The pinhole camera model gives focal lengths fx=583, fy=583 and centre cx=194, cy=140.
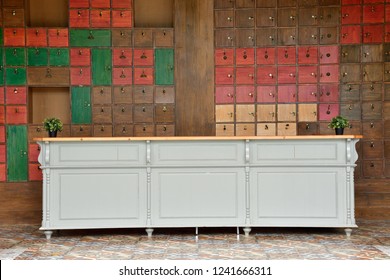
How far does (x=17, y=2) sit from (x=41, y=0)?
11.7 inches

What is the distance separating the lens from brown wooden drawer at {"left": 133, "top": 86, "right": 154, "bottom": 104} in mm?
6906

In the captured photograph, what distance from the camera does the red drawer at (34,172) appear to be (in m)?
6.86

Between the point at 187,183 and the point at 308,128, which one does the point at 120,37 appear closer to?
the point at 187,183

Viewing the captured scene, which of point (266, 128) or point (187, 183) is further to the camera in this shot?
point (266, 128)

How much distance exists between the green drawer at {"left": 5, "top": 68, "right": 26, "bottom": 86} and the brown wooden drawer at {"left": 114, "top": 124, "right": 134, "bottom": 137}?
1.21 m

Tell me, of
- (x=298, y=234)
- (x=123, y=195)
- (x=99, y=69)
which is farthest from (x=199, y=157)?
(x=99, y=69)

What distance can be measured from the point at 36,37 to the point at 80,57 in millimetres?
559

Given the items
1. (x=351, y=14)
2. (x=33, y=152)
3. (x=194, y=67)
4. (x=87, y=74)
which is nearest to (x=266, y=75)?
(x=194, y=67)

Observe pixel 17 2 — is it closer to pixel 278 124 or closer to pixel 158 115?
pixel 158 115

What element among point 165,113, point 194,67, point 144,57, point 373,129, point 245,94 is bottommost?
point 373,129

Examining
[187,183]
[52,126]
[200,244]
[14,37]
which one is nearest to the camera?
[200,244]

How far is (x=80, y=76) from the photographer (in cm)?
688

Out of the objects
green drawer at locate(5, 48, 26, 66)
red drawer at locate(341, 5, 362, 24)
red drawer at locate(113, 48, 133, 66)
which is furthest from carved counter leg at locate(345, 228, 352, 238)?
green drawer at locate(5, 48, 26, 66)

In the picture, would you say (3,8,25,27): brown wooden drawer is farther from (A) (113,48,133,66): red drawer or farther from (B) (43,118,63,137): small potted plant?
(B) (43,118,63,137): small potted plant
